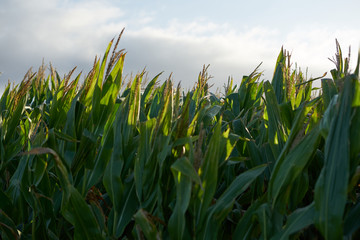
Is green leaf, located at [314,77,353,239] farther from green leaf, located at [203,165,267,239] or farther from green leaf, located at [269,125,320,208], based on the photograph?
green leaf, located at [203,165,267,239]

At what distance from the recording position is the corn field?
92cm

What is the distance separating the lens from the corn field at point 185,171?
0.92 m

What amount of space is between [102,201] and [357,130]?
0.98 metres

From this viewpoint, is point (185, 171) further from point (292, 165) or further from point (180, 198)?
point (292, 165)

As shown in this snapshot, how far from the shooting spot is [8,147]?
1.82m

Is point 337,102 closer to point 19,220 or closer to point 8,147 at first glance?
point 19,220

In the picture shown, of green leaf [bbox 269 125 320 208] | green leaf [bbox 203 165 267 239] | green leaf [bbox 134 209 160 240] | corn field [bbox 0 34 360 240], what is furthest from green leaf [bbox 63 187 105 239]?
green leaf [bbox 269 125 320 208]

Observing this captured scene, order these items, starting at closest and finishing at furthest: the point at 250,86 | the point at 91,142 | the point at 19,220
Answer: the point at 91,142 < the point at 19,220 < the point at 250,86

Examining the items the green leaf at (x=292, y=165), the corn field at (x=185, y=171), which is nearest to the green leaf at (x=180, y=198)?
the corn field at (x=185, y=171)

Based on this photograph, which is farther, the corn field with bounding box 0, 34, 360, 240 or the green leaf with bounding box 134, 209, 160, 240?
the green leaf with bounding box 134, 209, 160, 240

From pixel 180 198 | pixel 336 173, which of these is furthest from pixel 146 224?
pixel 336 173

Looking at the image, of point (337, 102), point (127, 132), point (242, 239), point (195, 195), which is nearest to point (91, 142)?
point (127, 132)

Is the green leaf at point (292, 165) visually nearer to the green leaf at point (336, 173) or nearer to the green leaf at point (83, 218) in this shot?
the green leaf at point (336, 173)

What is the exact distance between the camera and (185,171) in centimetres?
98
